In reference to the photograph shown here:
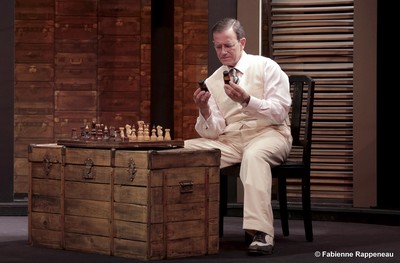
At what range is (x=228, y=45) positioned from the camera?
5051mm

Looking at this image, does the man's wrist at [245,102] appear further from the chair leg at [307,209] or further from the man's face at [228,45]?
the chair leg at [307,209]

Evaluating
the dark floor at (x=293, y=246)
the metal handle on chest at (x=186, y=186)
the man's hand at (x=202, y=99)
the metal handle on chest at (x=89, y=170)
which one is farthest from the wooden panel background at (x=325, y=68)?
the metal handle on chest at (x=89, y=170)

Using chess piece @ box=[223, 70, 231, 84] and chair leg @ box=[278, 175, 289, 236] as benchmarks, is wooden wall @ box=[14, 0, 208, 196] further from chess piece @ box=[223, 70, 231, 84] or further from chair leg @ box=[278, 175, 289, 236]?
chess piece @ box=[223, 70, 231, 84]

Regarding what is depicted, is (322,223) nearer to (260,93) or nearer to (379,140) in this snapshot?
(379,140)

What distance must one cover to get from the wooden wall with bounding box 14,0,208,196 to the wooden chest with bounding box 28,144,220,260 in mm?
3000

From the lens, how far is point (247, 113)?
16.4 ft

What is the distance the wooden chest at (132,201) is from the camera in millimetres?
4418

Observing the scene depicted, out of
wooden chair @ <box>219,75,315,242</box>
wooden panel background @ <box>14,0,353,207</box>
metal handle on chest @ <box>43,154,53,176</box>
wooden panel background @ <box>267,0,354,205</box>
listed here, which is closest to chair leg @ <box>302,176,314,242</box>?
wooden chair @ <box>219,75,315,242</box>

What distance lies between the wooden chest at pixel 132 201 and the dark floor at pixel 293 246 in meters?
0.08

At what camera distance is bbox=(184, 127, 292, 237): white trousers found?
4.65m

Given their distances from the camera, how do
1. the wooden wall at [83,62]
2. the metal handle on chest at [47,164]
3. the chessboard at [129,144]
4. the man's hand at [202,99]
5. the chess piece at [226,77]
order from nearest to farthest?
the chessboard at [129,144], the chess piece at [226,77], the man's hand at [202,99], the metal handle on chest at [47,164], the wooden wall at [83,62]

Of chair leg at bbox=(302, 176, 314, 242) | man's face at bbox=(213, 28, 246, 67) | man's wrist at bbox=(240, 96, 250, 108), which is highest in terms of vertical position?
man's face at bbox=(213, 28, 246, 67)

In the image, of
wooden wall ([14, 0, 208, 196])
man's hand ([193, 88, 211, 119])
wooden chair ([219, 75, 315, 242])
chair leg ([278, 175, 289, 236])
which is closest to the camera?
man's hand ([193, 88, 211, 119])

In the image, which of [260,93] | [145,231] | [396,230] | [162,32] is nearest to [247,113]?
[260,93]
